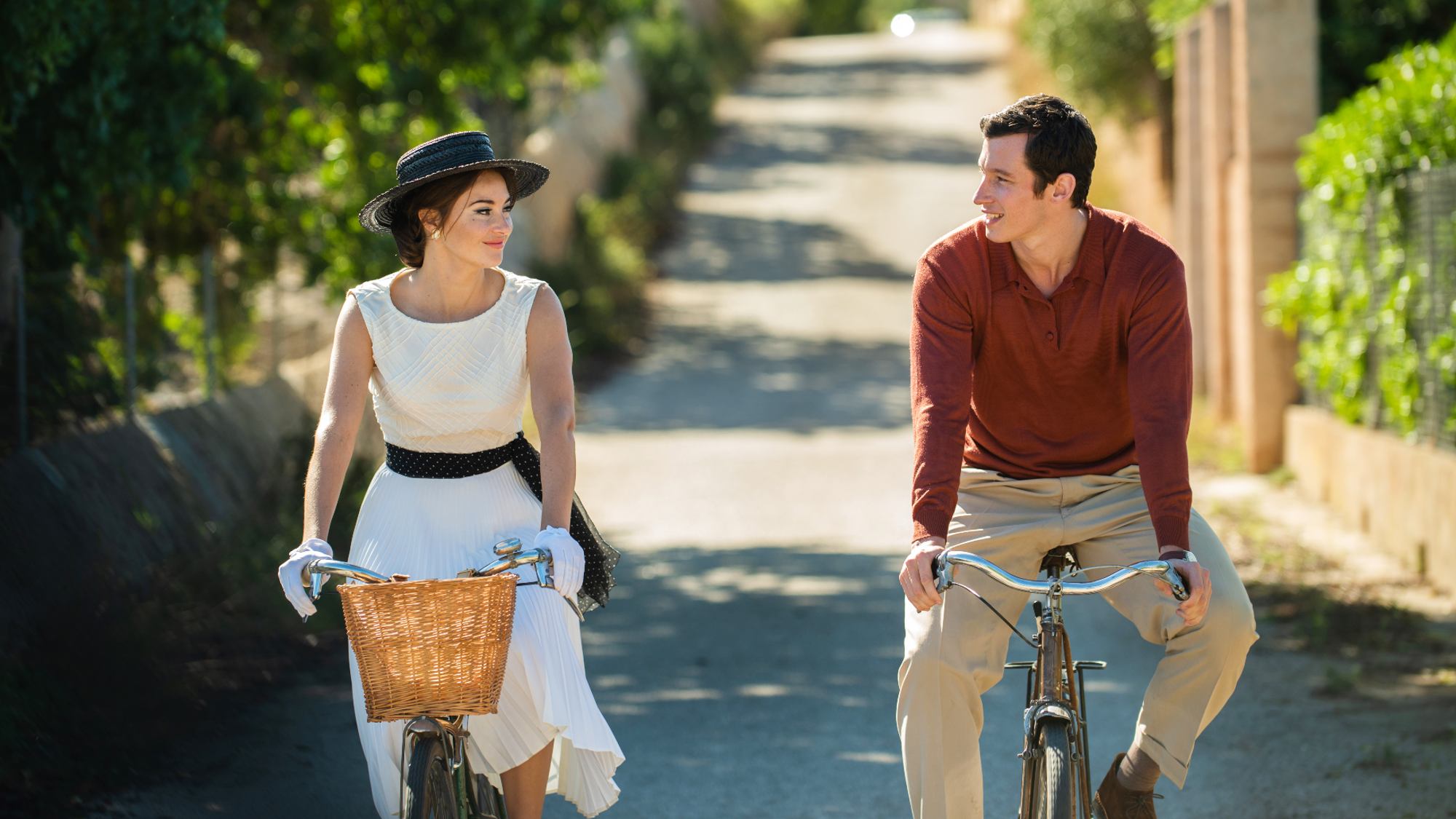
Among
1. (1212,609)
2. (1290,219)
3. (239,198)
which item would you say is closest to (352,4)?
(239,198)

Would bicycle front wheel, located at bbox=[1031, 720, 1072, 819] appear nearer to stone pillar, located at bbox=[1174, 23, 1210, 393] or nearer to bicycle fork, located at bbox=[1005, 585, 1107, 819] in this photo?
bicycle fork, located at bbox=[1005, 585, 1107, 819]

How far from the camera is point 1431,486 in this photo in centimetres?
915

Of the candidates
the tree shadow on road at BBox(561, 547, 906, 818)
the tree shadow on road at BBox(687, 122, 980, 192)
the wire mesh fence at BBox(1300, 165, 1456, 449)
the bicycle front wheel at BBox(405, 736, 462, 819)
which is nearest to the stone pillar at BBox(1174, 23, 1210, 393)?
the wire mesh fence at BBox(1300, 165, 1456, 449)

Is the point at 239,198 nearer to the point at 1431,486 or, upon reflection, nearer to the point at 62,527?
the point at 62,527

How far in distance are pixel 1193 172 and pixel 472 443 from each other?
1310cm

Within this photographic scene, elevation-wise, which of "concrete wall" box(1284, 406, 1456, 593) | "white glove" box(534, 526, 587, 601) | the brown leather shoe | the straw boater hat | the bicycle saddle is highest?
the straw boater hat

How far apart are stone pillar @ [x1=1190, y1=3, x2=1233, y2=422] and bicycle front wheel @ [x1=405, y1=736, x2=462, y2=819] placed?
11.5 m

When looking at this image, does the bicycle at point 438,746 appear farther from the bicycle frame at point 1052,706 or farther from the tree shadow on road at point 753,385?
the tree shadow on road at point 753,385

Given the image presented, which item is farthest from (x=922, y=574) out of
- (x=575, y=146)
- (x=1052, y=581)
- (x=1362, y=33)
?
(x=575, y=146)

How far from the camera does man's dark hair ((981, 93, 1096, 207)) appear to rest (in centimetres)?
415

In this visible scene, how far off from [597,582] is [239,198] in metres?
8.14

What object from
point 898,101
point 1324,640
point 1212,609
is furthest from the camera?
point 898,101

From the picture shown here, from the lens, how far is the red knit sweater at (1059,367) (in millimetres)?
4074

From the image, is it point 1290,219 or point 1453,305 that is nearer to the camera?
point 1453,305
